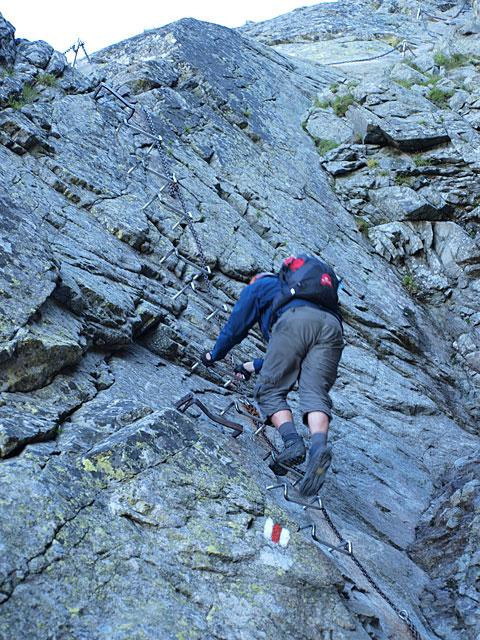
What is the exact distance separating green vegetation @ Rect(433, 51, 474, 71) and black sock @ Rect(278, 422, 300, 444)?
78.4ft

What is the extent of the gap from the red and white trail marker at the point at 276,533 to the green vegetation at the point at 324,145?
16.5 metres

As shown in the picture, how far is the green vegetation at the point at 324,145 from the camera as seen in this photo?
66.8 ft

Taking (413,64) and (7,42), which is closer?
(7,42)

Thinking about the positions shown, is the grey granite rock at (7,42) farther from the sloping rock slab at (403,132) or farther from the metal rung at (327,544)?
the metal rung at (327,544)

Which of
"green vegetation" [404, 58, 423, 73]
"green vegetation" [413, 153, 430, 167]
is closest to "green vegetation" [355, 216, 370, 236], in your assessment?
"green vegetation" [413, 153, 430, 167]

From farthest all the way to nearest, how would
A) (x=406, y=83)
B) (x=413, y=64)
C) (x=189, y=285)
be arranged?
(x=413, y=64), (x=406, y=83), (x=189, y=285)

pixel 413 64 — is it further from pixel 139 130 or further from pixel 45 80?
pixel 45 80

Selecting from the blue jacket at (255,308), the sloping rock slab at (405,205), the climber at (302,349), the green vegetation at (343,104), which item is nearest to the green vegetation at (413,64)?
the green vegetation at (343,104)

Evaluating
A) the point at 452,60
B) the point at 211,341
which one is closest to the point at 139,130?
the point at 211,341

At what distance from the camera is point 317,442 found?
5.92m

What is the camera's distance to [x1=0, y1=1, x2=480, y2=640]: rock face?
15.5 feet

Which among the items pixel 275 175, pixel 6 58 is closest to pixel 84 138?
pixel 6 58

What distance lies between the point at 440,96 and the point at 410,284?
9.36 meters

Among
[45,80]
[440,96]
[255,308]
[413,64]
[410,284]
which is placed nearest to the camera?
[255,308]
